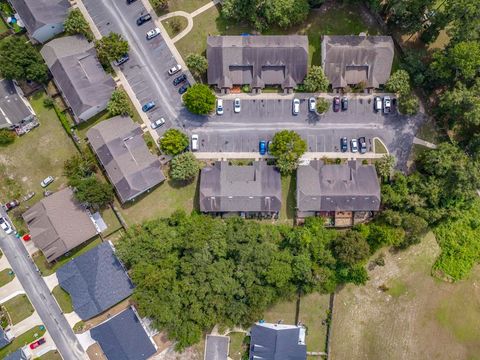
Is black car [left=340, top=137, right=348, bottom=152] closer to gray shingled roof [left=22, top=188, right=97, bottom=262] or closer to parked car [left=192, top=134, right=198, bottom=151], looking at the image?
parked car [left=192, top=134, right=198, bottom=151]

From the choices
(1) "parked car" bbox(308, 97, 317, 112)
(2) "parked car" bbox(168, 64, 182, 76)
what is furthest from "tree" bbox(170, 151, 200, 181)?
(1) "parked car" bbox(308, 97, 317, 112)

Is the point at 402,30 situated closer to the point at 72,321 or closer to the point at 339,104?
the point at 339,104

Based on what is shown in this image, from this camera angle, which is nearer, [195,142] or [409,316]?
[409,316]

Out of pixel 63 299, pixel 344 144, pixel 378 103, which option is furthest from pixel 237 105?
pixel 63 299

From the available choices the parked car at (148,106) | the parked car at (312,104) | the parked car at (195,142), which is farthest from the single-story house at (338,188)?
the parked car at (148,106)

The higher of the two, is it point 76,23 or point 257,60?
point 76,23

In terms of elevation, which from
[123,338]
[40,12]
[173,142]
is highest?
[40,12]

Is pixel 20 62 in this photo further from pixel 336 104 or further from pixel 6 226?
pixel 336 104
